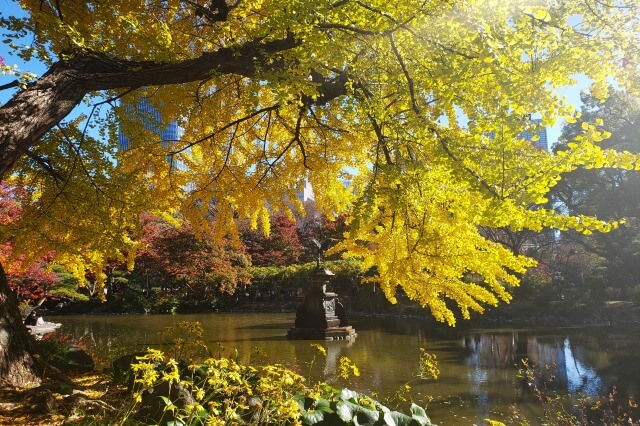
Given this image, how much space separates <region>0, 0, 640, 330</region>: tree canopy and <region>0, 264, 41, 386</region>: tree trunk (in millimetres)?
1103

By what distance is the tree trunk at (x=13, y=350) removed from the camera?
3.25 m

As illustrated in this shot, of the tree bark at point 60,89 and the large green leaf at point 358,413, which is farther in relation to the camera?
the tree bark at point 60,89

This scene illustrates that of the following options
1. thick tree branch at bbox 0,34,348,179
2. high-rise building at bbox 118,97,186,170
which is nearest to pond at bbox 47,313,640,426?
thick tree branch at bbox 0,34,348,179

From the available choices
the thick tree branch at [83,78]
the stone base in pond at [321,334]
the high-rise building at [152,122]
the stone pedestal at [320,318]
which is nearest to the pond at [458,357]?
the stone base in pond at [321,334]

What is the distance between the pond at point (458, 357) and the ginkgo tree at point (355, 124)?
135cm

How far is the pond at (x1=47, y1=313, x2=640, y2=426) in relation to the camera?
5434mm

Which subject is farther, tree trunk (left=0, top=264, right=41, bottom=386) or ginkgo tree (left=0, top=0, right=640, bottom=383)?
tree trunk (left=0, top=264, right=41, bottom=386)

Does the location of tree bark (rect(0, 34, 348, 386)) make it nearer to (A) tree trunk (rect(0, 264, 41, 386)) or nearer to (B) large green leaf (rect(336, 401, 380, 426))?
(A) tree trunk (rect(0, 264, 41, 386))

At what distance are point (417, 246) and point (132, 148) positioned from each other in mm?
3714

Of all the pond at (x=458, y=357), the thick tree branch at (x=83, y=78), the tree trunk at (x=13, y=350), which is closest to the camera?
the thick tree branch at (x=83, y=78)

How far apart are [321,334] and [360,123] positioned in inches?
300

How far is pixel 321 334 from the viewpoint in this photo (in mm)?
10633

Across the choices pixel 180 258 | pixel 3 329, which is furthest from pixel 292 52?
pixel 180 258

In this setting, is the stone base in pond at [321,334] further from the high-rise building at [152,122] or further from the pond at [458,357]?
the high-rise building at [152,122]
